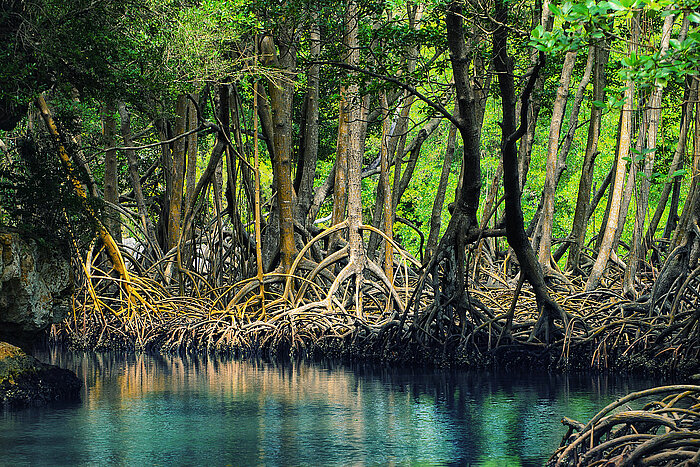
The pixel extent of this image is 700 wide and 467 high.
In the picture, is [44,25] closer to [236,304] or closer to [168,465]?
[168,465]

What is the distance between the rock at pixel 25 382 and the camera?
10250 millimetres

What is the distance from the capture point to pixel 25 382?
10.4m

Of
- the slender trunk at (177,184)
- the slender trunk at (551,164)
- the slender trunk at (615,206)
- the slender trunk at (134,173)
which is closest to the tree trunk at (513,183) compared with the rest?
the slender trunk at (615,206)

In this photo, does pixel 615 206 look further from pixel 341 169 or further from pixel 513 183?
pixel 341 169

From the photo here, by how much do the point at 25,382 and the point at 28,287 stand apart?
1059 mm

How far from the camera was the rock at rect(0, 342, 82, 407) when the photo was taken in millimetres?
10250

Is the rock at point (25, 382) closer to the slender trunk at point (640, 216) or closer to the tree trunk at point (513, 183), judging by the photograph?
the tree trunk at point (513, 183)

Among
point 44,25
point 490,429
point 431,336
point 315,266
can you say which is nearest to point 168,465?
point 490,429

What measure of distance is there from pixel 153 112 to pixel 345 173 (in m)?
4.92

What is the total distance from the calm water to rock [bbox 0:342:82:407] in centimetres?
33

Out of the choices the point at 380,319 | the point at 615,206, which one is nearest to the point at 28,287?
the point at 380,319

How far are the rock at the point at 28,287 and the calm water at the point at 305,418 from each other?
1013 mm

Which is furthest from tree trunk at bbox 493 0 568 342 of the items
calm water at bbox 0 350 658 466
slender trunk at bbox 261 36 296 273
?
slender trunk at bbox 261 36 296 273

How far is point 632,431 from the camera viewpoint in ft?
19.7
